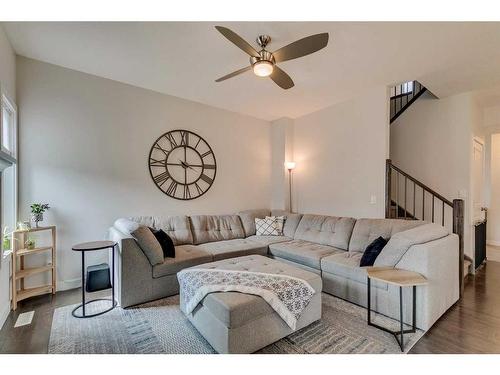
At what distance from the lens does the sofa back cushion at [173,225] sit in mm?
3555

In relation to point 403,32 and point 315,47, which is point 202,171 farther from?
point 403,32

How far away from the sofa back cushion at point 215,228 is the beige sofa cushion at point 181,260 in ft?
1.53

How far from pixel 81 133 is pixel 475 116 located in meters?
5.90

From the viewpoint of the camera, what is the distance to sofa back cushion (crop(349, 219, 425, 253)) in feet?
10.0

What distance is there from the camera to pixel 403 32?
232cm

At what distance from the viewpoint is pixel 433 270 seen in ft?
7.38

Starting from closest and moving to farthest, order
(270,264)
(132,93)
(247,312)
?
(247,312), (270,264), (132,93)

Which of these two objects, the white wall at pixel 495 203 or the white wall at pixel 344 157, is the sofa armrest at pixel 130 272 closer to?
the white wall at pixel 344 157

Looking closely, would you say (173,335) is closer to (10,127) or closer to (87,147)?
(87,147)

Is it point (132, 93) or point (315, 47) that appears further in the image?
point (132, 93)

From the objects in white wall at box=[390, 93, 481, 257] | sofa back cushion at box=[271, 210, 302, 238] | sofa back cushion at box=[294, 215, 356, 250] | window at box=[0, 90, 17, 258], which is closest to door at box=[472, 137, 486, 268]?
white wall at box=[390, 93, 481, 257]
